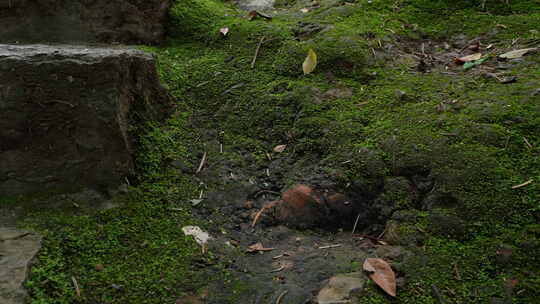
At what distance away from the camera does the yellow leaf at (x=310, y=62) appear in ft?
10.7

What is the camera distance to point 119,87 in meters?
2.65

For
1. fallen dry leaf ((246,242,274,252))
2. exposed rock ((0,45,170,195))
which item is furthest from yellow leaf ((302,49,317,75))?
fallen dry leaf ((246,242,274,252))

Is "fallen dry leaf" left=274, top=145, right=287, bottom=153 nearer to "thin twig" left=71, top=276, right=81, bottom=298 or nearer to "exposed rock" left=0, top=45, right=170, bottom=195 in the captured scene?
"exposed rock" left=0, top=45, right=170, bottom=195

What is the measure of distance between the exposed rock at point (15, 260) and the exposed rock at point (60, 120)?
376 mm

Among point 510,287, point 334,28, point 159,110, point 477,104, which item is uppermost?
point 334,28

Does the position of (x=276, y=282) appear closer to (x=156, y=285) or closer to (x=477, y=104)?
(x=156, y=285)

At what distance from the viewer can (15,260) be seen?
2045 mm

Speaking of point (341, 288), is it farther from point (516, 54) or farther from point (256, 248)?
point (516, 54)

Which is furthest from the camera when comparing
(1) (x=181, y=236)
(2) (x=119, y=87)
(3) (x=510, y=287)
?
(2) (x=119, y=87)

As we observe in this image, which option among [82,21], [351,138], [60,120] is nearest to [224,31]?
[82,21]

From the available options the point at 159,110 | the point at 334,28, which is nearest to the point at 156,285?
the point at 159,110

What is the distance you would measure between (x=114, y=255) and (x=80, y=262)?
0.17m

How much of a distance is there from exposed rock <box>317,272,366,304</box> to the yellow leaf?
1727 millimetres

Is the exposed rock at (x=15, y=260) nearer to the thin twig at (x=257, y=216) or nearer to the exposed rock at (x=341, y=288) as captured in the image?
the thin twig at (x=257, y=216)
